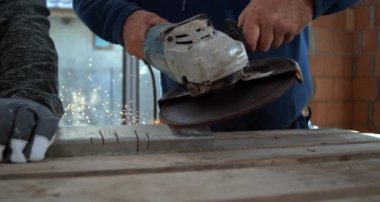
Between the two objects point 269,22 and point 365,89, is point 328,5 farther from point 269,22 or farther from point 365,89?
point 365,89

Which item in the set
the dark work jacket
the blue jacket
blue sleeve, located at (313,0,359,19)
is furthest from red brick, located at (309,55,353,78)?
the dark work jacket

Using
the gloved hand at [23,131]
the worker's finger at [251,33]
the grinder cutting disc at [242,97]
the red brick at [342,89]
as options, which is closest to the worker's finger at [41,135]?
the gloved hand at [23,131]

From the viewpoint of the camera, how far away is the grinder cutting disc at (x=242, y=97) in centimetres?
89

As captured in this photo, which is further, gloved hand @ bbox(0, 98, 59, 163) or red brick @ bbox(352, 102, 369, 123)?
red brick @ bbox(352, 102, 369, 123)

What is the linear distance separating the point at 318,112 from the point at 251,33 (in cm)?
164

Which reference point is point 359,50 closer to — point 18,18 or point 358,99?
point 358,99

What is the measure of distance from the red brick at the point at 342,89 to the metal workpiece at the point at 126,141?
1752 millimetres

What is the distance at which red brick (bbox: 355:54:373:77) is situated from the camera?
8.09ft

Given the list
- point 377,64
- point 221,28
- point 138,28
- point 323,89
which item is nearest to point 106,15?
point 138,28

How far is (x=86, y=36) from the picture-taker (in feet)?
8.75

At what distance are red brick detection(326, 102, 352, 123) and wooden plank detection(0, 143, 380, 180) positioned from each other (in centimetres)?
167


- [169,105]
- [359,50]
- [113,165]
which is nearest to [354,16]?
[359,50]

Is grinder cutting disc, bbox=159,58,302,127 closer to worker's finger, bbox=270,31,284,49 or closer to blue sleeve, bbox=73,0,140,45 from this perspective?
worker's finger, bbox=270,31,284,49

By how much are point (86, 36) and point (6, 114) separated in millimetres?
1998
